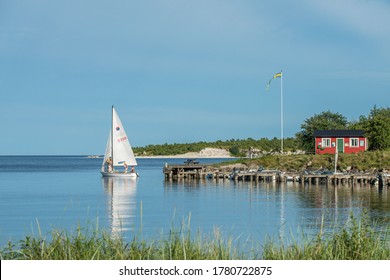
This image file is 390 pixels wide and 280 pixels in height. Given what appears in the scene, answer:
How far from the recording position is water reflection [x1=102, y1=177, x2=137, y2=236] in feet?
106

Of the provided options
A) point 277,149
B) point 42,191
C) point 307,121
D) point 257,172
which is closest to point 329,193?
point 257,172

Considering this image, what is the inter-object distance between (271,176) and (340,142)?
48.4ft

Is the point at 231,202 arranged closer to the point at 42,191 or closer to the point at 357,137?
the point at 42,191

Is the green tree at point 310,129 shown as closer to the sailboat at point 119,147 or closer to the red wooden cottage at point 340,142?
the red wooden cottage at point 340,142

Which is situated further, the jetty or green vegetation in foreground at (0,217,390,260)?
the jetty

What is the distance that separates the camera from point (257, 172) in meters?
72.8

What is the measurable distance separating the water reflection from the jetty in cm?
666

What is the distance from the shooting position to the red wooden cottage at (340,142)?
80.9 metres

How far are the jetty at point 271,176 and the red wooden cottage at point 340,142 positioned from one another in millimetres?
10298

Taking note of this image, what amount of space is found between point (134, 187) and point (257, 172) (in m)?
15.0

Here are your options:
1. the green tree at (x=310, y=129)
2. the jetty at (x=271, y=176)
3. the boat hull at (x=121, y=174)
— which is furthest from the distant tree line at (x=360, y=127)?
the boat hull at (x=121, y=174)

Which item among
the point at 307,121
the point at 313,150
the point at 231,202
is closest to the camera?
the point at 231,202

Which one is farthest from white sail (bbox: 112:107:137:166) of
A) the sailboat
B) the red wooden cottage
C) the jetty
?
the red wooden cottage

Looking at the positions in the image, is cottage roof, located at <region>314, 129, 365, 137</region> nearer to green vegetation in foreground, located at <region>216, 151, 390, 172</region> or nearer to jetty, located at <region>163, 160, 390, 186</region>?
green vegetation in foreground, located at <region>216, 151, 390, 172</region>
